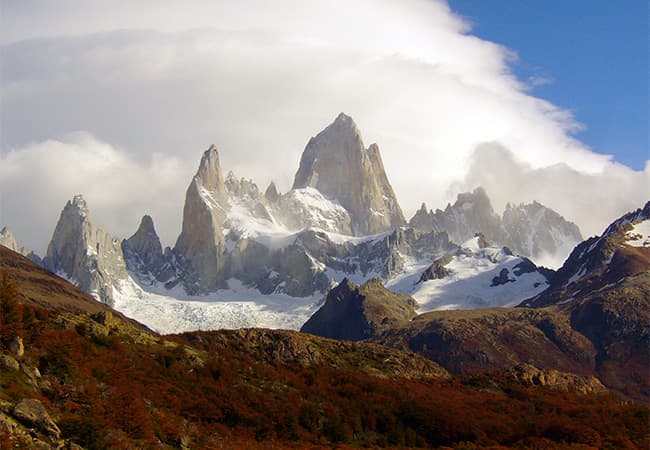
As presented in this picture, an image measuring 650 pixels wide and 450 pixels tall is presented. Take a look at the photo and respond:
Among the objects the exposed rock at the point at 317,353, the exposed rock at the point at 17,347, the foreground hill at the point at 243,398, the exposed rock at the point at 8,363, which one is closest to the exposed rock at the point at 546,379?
the foreground hill at the point at 243,398

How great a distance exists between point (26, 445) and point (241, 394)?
36880 mm

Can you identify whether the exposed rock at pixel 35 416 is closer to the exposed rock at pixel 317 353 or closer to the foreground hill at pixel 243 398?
the foreground hill at pixel 243 398

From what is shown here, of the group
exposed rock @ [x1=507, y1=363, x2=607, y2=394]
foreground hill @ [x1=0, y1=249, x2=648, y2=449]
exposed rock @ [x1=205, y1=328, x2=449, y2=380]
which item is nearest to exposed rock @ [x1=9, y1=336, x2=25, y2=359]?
foreground hill @ [x1=0, y1=249, x2=648, y2=449]

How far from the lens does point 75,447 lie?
5344cm

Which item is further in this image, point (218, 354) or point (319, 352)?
point (319, 352)

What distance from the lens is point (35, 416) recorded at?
54062 mm

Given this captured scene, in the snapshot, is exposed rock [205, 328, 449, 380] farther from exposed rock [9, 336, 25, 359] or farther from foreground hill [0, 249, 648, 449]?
exposed rock [9, 336, 25, 359]

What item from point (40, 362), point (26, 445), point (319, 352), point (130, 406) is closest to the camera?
point (26, 445)

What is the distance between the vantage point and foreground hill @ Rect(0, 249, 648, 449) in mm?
61875

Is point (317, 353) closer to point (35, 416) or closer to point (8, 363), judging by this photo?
A: point (8, 363)

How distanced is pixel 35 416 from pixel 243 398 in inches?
1271

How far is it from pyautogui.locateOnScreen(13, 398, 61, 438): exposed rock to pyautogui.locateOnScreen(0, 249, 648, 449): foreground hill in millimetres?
78

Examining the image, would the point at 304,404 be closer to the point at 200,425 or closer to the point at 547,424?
the point at 200,425

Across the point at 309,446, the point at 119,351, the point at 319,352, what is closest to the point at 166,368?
the point at 119,351
